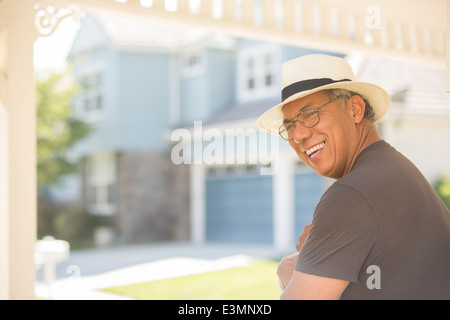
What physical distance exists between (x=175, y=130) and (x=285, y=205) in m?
5.07

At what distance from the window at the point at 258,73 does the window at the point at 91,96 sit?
4832 millimetres

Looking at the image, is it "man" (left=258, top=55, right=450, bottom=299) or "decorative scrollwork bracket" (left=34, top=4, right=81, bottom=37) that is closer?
"man" (left=258, top=55, right=450, bottom=299)

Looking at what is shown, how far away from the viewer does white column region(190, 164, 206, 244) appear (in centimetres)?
1734

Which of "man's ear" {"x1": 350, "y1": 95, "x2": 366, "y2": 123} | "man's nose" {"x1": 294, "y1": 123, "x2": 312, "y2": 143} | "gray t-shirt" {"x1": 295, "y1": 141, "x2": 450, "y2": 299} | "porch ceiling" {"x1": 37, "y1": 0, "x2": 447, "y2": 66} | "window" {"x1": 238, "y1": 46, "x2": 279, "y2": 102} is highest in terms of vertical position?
"window" {"x1": 238, "y1": 46, "x2": 279, "y2": 102}

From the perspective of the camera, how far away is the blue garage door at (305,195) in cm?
1428

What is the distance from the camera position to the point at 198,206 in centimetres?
1748

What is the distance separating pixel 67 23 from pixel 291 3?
70.7 inches

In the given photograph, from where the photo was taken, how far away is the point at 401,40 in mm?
5363

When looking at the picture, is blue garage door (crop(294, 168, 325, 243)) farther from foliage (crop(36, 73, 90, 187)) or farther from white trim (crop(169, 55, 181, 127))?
foliage (crop(36, 73, 90, 187))

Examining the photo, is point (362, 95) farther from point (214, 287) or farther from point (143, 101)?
point (143, 101)

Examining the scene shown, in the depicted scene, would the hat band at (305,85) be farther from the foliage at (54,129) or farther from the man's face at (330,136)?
the foliage at (54,129)

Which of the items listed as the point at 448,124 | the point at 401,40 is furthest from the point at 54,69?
the point at 401,40

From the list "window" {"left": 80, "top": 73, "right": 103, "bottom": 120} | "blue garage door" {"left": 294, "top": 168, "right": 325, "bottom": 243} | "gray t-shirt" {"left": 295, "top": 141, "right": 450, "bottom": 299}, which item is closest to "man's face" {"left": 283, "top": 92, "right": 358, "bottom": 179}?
"gray t-shirt" {"left": 295, "top": 141, "right": 450, "bottom": 299}

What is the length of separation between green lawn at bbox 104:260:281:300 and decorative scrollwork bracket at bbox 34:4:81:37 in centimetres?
466
